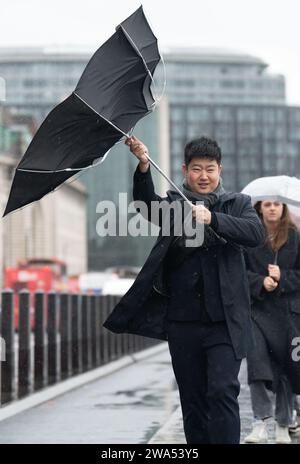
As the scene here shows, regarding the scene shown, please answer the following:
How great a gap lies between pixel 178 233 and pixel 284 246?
2.94m

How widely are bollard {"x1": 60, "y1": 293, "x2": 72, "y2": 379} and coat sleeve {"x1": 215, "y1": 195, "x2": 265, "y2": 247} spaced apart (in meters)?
9.42

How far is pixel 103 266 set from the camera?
164 metres

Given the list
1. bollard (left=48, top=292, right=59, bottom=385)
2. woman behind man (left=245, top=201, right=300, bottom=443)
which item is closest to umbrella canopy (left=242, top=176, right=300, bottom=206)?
woman behind man (left=245, top=201, right=300, bottom=443)

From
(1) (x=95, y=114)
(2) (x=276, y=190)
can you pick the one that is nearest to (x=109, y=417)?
(2) (x=276, y=190)

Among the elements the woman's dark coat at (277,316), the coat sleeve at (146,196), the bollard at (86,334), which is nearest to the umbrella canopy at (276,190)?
the woman's dark coat at (277,316)

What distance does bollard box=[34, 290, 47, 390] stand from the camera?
14.5 metres

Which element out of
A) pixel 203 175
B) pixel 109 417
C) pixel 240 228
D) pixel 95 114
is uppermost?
pixel 95 114

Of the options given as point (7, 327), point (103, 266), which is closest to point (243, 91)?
point (103, 266)

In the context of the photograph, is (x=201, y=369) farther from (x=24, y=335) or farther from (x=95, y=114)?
(x=24, y=335)

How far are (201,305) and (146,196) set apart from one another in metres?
0.55

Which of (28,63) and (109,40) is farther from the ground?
(28,63)

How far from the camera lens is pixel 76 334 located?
17250 mm

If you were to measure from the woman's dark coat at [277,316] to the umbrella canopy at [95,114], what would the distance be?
309 centimetres

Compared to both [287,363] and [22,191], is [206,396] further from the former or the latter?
[287,363]
